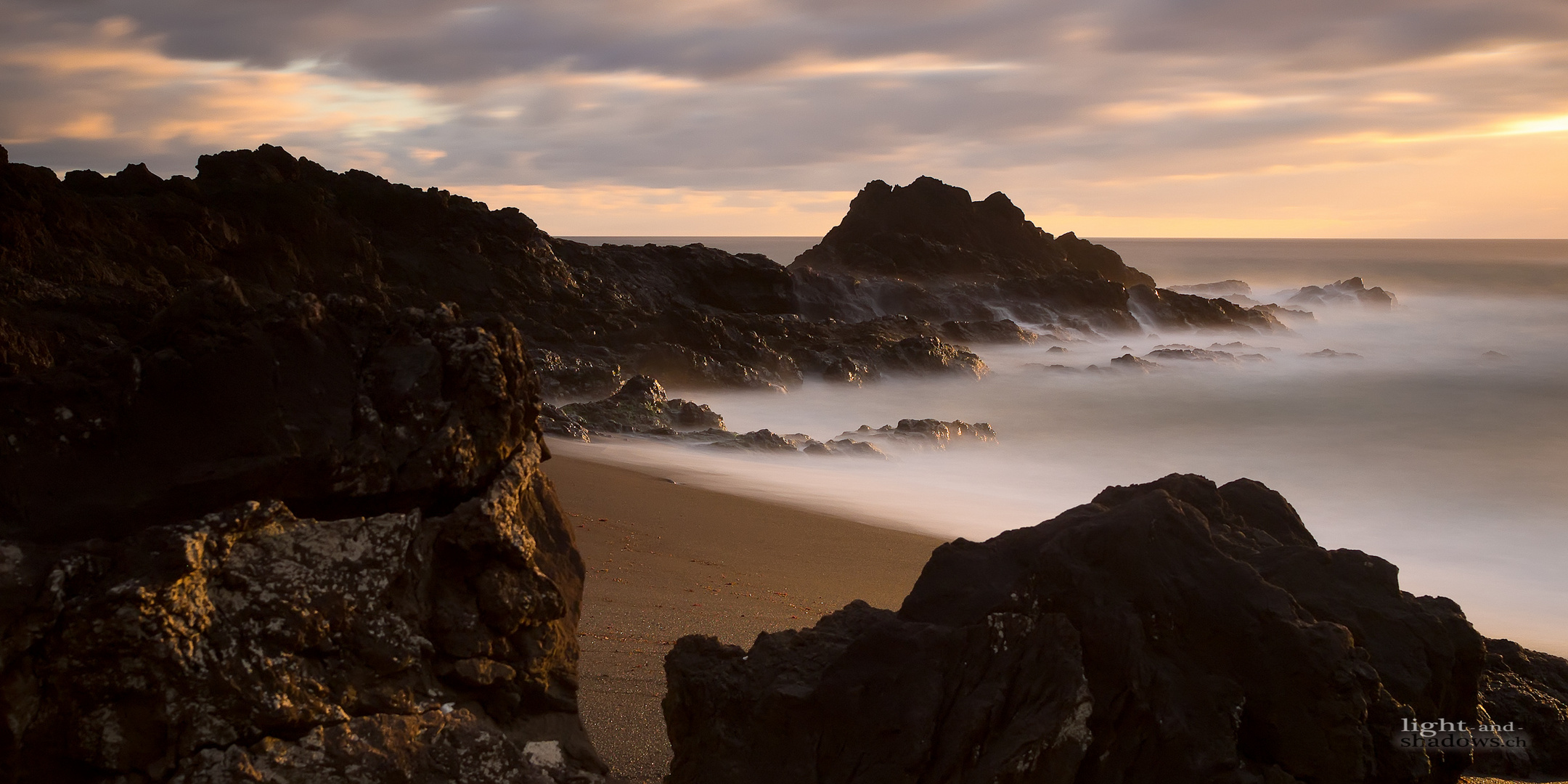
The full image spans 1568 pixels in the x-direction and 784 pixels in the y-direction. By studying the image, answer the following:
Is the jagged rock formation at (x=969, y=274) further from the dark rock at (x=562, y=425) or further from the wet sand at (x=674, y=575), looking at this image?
the wet sand at (x=674, y=575)

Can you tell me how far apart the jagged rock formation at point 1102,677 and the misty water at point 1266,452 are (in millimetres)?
4231

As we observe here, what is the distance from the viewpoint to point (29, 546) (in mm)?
2340

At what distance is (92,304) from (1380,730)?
11.2 m

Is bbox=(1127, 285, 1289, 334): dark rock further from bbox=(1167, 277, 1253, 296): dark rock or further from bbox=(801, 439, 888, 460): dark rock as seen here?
bbox=(1167, 277, 1253, 296): dark rock

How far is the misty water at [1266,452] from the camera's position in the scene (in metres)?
9.24

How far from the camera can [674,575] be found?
5902 mm

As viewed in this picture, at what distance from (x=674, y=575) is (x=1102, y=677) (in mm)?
3399

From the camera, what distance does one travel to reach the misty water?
364 inches

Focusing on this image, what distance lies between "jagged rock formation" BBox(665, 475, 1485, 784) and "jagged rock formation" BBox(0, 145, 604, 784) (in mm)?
519

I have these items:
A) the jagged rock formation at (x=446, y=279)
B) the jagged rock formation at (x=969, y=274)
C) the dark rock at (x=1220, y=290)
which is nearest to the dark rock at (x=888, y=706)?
the jagged rock formation at (x=446, y=279)

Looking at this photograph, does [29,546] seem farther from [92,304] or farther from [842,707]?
[92,304]

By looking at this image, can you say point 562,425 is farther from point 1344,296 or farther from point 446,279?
point 1344,296

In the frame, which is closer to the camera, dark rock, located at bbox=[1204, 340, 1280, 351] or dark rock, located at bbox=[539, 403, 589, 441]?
dark rock, located at bbox=[539, 403, 589, 441]

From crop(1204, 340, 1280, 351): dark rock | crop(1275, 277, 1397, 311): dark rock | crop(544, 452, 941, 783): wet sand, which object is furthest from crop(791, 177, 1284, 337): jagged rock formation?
crop(544, 452, 941, 783): wet sand
